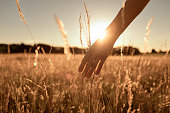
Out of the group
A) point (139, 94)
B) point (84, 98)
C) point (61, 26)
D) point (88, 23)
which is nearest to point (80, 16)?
point (88, 23)

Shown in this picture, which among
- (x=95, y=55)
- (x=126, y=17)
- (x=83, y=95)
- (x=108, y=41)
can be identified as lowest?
(x=83, y=95)

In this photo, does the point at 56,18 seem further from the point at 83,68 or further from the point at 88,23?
the point at 83,68

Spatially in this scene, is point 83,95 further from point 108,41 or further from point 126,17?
point 126,17

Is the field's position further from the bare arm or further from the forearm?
the forearm

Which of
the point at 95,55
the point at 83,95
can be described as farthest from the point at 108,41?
the point at 83,95

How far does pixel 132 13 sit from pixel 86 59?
544 millimetres

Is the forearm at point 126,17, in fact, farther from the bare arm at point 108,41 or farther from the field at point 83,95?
the field at point 83,95

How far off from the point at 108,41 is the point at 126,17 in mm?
259

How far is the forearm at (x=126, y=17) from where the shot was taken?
1150 mm

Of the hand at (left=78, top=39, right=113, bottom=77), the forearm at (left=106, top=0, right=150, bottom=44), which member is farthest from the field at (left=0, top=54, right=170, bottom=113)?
the forearm at (left=106, top=0, right=150, bottom=44)

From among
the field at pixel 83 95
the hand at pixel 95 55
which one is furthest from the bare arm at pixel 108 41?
the field at pixel 83 95

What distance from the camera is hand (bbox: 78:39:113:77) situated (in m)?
1.13

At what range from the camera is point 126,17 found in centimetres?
120

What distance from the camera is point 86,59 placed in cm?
115
